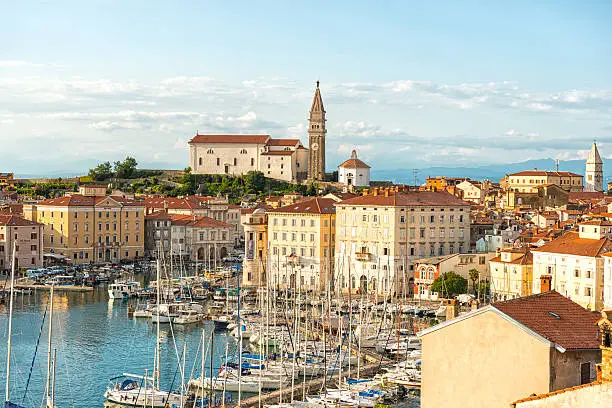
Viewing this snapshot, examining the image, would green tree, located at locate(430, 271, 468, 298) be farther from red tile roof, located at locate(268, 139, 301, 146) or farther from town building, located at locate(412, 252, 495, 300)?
red tile roof, located at locate(268, 139, 301, 146)

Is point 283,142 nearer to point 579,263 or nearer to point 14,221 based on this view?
point 14,221

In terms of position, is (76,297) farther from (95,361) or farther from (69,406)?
(69,406)

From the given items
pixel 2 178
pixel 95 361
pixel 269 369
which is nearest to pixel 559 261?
pixel 269 369

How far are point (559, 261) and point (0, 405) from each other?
2344 cm

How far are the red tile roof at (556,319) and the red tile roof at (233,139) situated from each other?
9393 cm

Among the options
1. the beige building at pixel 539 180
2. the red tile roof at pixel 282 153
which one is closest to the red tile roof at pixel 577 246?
the beige building at pixel 539 180

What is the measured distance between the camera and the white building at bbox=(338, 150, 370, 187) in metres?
98.4

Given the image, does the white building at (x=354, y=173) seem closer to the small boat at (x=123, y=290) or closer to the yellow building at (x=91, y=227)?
the yellow building at (x=91, y=227)

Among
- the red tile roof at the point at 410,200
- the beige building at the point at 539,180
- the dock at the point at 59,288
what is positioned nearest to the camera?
the red tile roof at the point at 410,200

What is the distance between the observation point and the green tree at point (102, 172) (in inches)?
4072

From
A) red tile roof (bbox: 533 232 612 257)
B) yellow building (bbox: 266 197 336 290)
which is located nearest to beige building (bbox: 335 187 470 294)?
yellow building (bbox: 266 197 336 290)

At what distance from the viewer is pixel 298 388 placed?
27.2m

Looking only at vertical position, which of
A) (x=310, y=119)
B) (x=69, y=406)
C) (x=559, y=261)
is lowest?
(x=69, y=406)

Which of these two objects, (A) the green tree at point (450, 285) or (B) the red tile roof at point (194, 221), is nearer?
(A) the green tree at point (450, 285)
